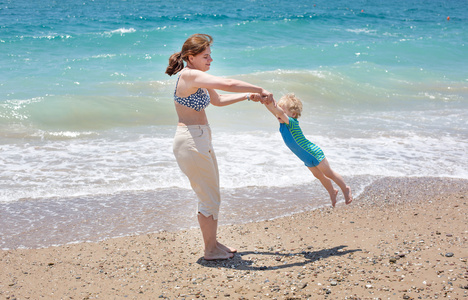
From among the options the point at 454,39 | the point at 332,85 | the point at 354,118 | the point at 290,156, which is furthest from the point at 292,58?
the point at 290,156

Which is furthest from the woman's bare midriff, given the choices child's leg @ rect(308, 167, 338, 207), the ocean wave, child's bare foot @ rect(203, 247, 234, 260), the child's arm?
the ocean wave

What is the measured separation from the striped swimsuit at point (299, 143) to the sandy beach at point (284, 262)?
84 cm

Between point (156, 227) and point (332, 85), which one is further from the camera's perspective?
point (332, 85)

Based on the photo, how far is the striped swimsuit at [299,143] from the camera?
4848mm

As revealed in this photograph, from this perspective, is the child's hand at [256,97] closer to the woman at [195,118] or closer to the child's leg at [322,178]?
the woman at [195,118]

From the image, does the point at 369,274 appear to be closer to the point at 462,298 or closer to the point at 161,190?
the point at 462,298

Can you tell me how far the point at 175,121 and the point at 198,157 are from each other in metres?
7.13

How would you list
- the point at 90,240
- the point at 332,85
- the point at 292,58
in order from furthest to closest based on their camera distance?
the point at 292,58, the point at 332,85, the point at 90,240

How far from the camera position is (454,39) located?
25984mm

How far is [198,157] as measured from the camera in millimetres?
4312

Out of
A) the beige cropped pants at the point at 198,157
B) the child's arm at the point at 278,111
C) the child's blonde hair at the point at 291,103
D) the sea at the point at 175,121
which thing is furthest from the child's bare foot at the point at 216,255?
the child's blonde hair at the point at 291,103

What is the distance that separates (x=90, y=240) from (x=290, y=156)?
3944 mm

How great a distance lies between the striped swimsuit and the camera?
485 centimetres

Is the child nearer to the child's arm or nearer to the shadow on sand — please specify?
the child's arm
